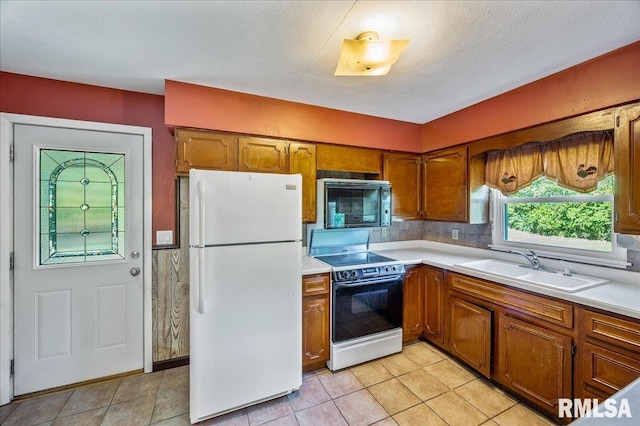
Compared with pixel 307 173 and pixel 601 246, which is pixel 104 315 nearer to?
pixel 307 173

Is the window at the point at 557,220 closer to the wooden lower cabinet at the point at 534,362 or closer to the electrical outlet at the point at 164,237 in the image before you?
the wooden lower cabinet at the point at 534,362

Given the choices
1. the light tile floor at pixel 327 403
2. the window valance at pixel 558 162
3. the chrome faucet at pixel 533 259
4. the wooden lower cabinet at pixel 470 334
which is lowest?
the light tile floor at pixel 327 403

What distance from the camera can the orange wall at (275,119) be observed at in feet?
6.93

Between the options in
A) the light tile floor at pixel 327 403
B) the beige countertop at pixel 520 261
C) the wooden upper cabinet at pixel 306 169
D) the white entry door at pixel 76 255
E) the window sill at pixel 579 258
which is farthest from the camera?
the wooden upper cabinet at pixel 306 169

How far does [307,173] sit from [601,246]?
7.76 ft

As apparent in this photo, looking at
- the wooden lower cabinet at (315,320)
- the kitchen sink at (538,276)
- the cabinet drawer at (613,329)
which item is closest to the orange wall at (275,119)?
the wooden lower cabinet at (315,320)

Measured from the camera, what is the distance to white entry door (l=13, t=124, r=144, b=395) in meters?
2.00

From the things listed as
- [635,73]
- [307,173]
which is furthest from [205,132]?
[635,73]

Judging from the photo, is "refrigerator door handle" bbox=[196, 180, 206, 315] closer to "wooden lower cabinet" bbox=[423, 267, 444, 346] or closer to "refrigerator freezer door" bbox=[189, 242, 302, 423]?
"refrigerator freezer door" bbox=[189, 242, 302, 423]

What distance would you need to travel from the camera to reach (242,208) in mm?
1800

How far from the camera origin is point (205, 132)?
2.20 meters

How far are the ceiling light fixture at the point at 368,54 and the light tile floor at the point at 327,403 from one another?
2.20m

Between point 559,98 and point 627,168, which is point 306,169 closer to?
point 559,98

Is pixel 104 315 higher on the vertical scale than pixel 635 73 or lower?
lower
